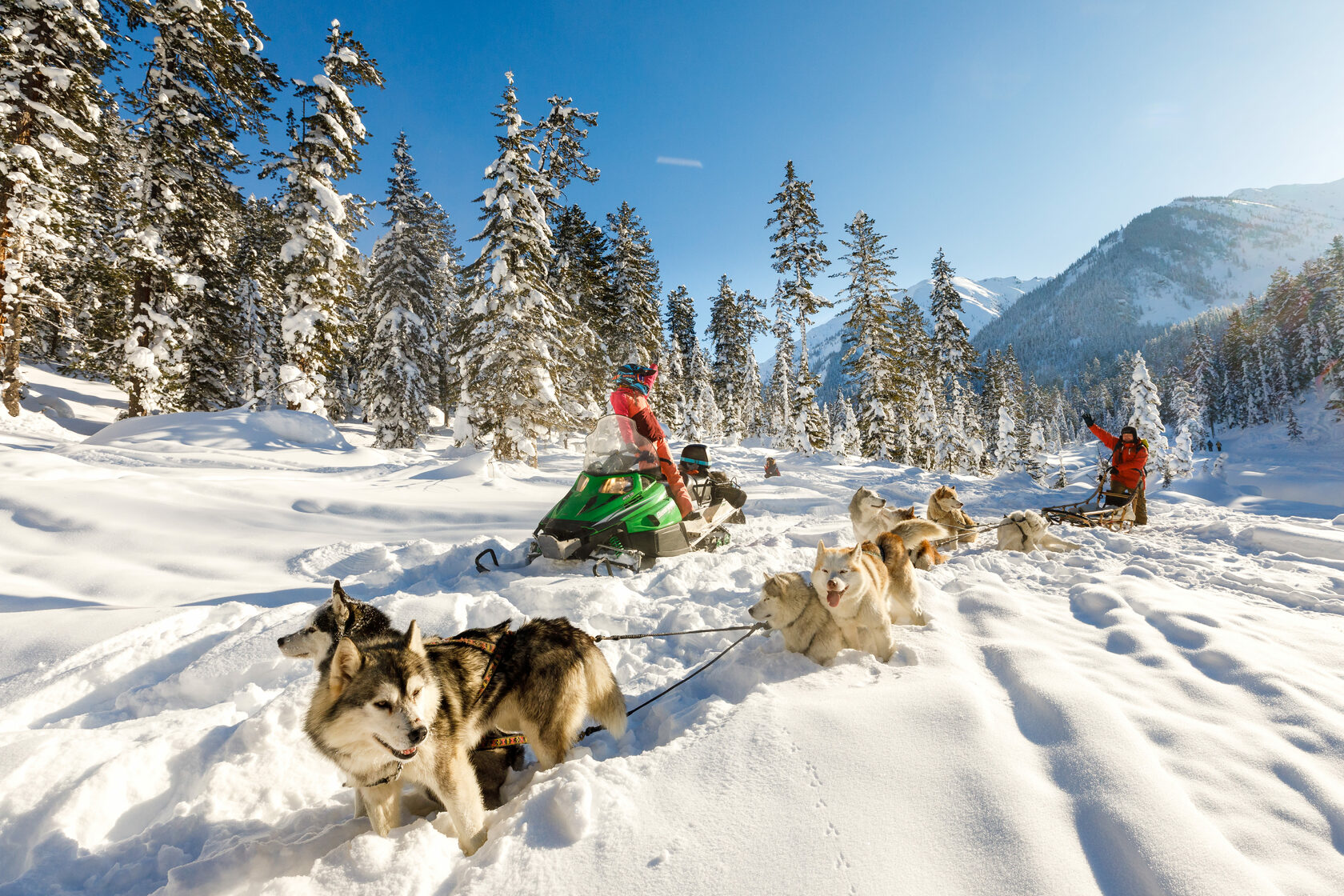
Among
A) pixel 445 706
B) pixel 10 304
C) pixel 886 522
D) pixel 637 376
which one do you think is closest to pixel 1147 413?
pixel 886 522

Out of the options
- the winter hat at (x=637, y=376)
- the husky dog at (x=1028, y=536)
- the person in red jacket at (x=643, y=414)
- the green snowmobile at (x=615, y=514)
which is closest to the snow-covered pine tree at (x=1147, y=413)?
the husky dog at (x=1028, y=536)

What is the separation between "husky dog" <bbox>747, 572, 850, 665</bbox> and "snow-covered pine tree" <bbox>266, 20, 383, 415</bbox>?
17.5 metres

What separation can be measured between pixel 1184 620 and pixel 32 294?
879 inches

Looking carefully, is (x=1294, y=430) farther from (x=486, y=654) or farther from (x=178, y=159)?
(x=178, y=159)

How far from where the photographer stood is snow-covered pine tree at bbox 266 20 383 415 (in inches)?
601

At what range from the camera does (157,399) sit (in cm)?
1606

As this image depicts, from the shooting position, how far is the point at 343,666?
2039mm

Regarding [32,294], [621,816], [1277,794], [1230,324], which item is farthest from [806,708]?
[1230,324]

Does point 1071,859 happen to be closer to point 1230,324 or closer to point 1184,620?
point 1184,620

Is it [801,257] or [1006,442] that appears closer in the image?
[801,257]

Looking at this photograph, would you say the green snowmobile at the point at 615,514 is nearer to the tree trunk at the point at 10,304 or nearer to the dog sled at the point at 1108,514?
the dog sled at the point at 1108,514

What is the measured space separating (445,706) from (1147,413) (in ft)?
139

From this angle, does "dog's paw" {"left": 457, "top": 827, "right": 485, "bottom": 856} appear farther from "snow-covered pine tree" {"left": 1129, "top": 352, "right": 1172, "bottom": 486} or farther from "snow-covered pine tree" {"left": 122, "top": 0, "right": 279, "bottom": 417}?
"snow-covered pine tree" {"left": 1129, "top": 352, "right": 1172, "bottom": 486}

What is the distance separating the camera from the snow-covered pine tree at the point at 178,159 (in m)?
13.9
